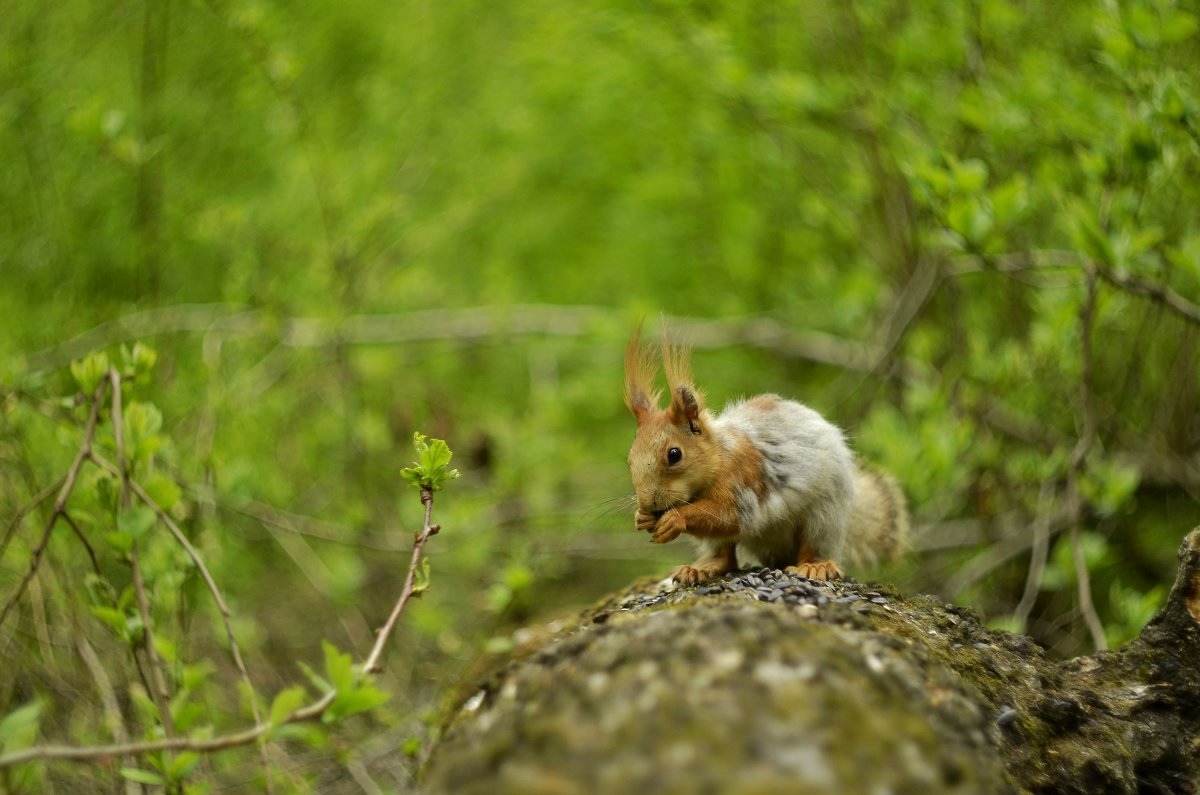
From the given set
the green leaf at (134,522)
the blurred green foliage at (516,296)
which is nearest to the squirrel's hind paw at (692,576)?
the blurred green foliage at (516,296)

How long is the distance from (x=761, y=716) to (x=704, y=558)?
1.92 m

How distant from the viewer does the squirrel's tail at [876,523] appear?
351 centimetres

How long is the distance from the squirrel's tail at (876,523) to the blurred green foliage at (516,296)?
0.76 metres

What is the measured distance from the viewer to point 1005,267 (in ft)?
13.1

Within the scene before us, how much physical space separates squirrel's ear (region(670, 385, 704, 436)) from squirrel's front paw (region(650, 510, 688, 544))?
290 millimetres

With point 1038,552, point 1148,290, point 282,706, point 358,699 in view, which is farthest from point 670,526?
point 1038,552

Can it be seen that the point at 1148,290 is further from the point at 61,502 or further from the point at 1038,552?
the point at 61,502

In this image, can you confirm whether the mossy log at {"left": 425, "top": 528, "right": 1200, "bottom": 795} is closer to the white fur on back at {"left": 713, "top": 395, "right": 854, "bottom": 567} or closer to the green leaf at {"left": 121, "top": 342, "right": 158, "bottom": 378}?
the white fur on back at {"left": 713, "top": 395, "right": 854, "bottom": 567}

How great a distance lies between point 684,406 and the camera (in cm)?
304

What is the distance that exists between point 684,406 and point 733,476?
0.80ft

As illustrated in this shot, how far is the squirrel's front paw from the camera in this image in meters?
2.88

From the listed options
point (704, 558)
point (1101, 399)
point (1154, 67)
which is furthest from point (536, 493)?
point (1154, 67)

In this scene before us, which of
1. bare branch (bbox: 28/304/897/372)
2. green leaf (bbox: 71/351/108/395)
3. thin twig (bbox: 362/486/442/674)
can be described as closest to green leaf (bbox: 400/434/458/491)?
thin twig (bbox: 362/486/442/674)

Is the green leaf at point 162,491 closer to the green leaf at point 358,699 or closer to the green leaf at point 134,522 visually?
the green leaf at point 134,522
